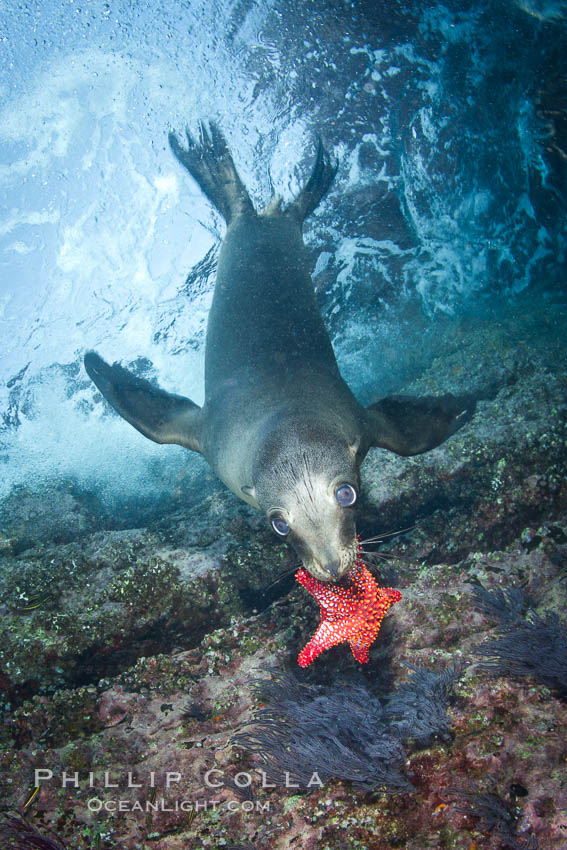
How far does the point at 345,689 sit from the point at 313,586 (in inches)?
30.4

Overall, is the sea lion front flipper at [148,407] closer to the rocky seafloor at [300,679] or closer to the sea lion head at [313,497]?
the rocky seafloor at [300,679]

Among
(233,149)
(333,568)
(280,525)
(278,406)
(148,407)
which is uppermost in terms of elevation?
(233,149)

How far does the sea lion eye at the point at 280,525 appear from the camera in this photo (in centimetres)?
255

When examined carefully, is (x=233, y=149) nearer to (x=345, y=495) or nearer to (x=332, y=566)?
(x=345, y=495)

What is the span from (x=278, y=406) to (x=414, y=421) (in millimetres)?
1750

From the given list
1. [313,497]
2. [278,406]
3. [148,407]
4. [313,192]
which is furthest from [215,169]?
[313,497]

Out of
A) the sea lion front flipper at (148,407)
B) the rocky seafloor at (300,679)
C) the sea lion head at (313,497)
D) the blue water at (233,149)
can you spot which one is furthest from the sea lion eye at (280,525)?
the blue water at (233,149)

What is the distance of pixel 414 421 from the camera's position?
4.35 metres

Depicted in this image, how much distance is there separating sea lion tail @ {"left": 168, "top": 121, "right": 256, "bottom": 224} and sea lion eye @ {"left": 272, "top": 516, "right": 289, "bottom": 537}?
5399 mm

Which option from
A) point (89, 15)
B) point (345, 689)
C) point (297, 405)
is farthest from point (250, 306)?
point (89, 15)

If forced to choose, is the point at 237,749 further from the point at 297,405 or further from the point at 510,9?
the point at 510,9

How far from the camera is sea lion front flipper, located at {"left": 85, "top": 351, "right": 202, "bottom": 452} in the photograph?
4840 millimetres

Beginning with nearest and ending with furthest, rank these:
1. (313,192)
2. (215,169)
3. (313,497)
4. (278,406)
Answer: (313,497) → (278,406) → (215,169) → (313,192)

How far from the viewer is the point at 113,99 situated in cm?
695
